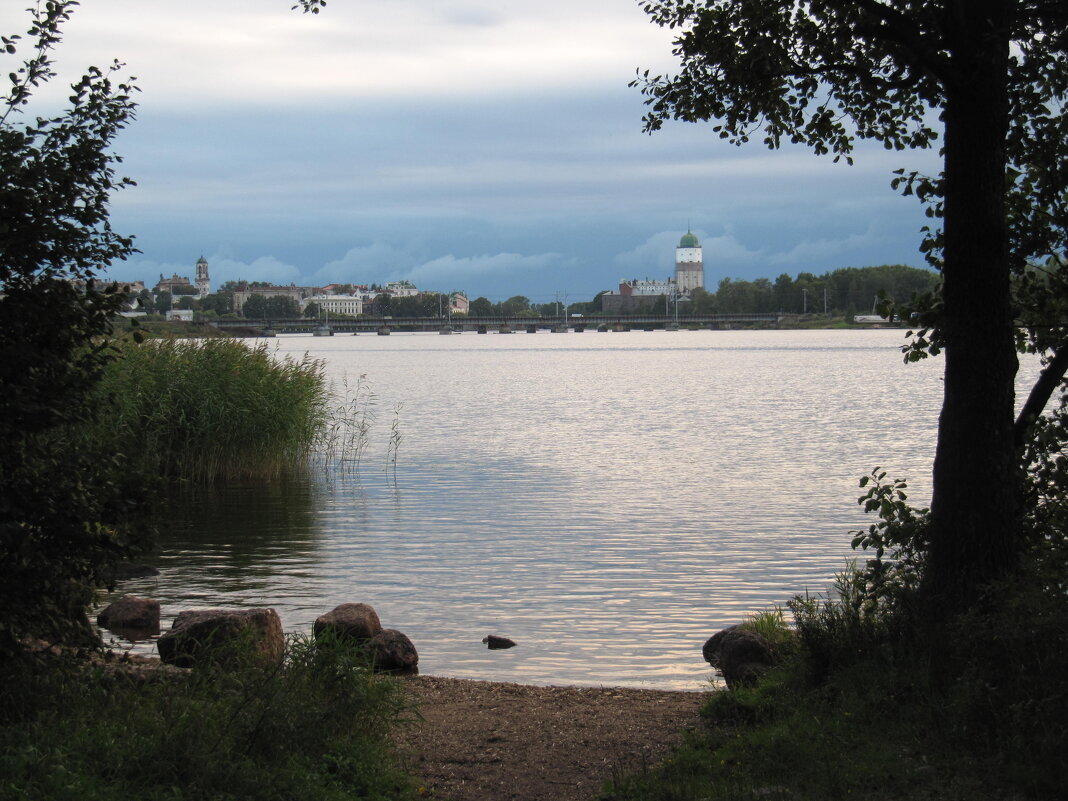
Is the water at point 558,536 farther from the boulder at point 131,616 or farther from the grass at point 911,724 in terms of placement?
the grass at point 911,724

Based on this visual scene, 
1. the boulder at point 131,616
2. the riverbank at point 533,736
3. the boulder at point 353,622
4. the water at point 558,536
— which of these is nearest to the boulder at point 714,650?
the water at point 558,536

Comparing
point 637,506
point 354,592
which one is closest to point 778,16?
point 354,592

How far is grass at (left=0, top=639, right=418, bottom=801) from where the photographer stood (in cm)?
632

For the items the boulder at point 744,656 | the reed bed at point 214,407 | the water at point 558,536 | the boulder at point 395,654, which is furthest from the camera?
the reed bed at point 214,407

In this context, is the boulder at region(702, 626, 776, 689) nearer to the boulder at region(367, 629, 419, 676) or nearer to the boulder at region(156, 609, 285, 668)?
the boulder at region(367, 629, 419, 676)

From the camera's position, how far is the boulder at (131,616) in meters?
14.3

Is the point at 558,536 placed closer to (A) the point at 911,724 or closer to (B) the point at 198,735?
(A) the point at 911,724

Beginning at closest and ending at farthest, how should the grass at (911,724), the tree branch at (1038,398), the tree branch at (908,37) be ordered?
the grass at (911,724) → the tree branch at (908,37) → the tree branch at (1038,398)

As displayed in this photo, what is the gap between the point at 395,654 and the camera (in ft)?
41.1

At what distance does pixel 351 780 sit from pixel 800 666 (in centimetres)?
384

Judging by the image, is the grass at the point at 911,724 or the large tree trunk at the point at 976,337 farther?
the large tree trunk at the point at 976,337

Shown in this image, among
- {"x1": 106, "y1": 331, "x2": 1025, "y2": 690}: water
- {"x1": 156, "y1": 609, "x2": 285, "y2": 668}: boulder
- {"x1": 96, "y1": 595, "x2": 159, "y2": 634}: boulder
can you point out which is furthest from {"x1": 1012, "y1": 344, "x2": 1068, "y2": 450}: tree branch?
{"x1": 96, "y1": 595, "x2": 159, "y2": 634}: boulder

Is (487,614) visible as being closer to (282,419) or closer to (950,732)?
(950,732)

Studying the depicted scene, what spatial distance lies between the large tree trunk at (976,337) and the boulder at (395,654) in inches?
235
